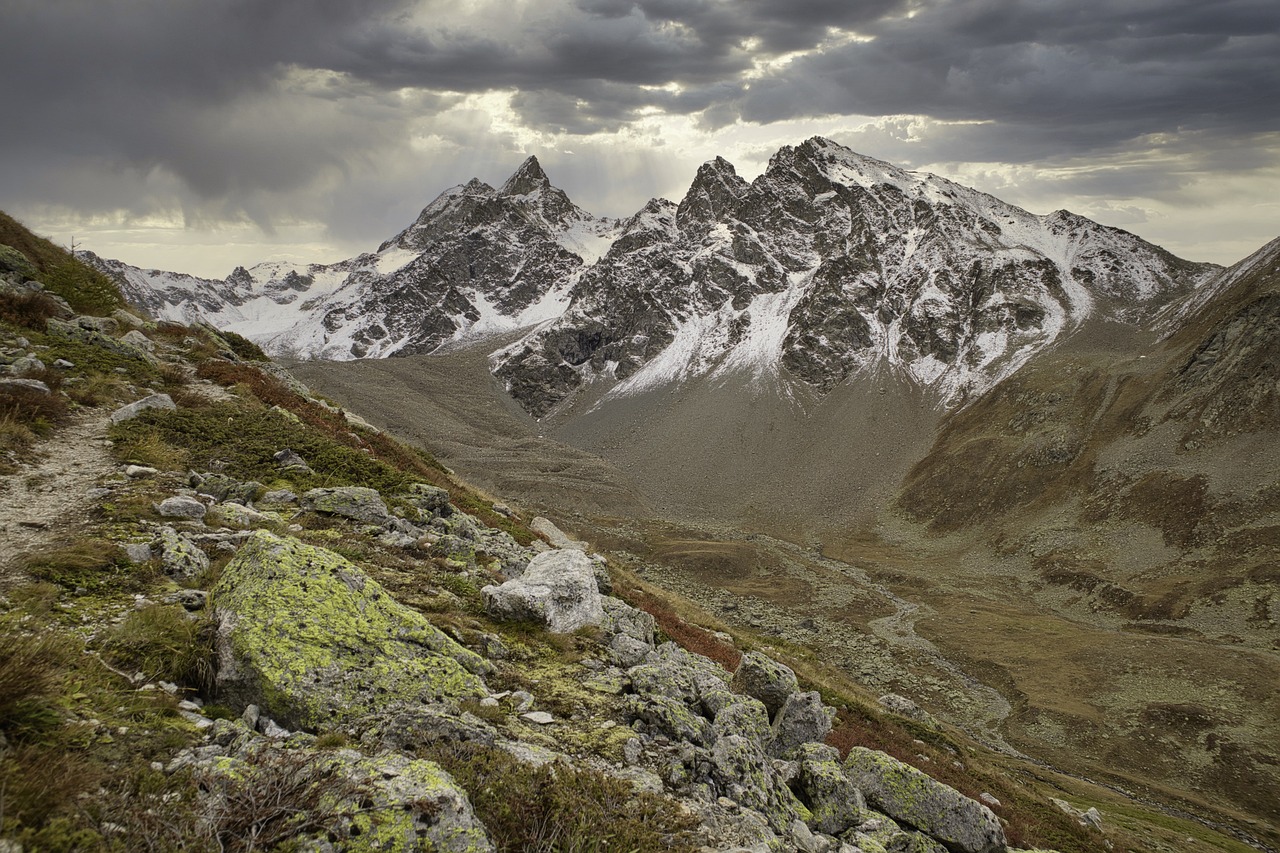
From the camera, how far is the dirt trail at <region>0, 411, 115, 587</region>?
8.48m

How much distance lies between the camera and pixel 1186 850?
30.1 metres

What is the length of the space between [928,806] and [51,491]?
16008mm

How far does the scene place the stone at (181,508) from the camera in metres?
10.4

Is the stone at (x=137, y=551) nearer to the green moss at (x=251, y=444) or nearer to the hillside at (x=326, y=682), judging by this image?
the hillside at (x=326, y=682)

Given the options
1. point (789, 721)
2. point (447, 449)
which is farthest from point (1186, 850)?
point (447, 449)

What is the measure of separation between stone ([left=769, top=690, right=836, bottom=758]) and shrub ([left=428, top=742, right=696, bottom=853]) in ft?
22.8

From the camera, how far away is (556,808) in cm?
604

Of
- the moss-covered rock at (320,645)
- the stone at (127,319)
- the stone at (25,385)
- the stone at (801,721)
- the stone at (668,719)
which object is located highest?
the stone at (127,319)

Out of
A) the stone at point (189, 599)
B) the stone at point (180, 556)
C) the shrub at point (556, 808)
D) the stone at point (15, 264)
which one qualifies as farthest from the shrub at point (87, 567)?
the stone at point (15, 264)

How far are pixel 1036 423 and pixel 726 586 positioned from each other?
265ft

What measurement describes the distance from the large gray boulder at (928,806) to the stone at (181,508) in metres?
12.6

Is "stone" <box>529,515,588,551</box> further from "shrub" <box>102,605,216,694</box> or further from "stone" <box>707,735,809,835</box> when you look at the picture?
"shrub" <box>102,605,216,694</box>

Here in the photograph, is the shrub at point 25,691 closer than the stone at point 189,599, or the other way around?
the shrub at point 25,691

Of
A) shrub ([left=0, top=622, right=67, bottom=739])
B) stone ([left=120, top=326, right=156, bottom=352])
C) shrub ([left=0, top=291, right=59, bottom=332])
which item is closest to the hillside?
shrub ([left=0, top=622, right=67, bottom=739])
